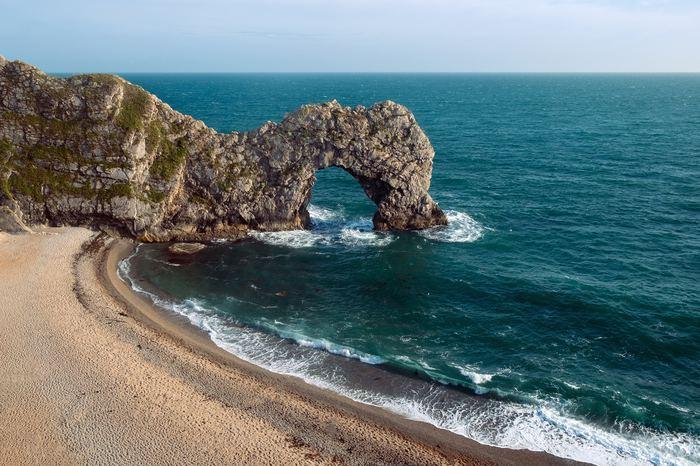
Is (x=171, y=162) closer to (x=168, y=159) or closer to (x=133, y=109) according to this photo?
(x=168, y=159)

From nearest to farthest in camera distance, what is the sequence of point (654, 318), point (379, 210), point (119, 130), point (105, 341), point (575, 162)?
point (105, 341) → point (654, 318) → point (119, 130) → point (379, 210) → point (575, 162)

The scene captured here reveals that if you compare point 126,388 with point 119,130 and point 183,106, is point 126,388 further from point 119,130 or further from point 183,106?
point 183,106

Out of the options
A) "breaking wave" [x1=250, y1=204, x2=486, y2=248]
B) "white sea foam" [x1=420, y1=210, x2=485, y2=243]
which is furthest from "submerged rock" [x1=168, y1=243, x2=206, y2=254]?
"white sea foam" [x1=420, y1=210, x2=485, y2=243]

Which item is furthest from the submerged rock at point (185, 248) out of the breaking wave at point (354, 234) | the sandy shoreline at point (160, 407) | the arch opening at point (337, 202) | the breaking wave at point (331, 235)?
the arch opening at point (337, 202)

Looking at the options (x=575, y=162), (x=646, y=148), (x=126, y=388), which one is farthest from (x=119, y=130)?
(x=646, y=148)

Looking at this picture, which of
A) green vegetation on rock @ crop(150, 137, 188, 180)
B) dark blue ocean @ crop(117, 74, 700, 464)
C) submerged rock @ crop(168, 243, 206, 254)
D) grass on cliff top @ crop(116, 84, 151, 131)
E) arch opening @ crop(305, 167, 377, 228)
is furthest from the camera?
arch opening @ crop(305, 167, 377, 228)

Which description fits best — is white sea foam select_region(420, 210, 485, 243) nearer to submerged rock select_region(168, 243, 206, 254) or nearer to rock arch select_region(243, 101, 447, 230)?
rock arch select_region(243, 101, 447, 230)
